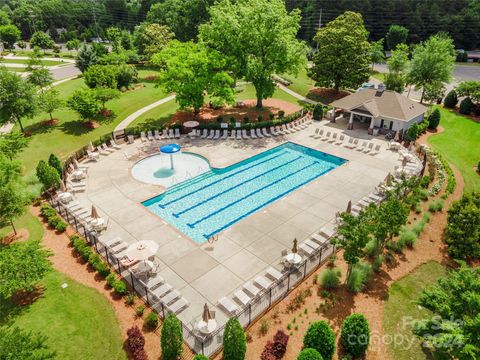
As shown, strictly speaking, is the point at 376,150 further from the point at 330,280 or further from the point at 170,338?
the point at 170,338

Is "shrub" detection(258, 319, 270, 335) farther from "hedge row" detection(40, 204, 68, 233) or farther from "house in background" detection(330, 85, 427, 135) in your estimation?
"house in background" detection(330, 85, 427, 135)

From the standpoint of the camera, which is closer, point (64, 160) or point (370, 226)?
point (370, 226)

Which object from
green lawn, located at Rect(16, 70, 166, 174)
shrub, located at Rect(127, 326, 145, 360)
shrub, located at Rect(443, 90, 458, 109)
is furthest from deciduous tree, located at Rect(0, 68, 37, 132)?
shrub, located at Rect(443, 90, 458, 109)

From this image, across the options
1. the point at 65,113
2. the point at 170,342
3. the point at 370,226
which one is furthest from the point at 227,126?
the point at 170,342

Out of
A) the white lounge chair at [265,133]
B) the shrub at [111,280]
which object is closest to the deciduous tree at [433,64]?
the white lounge chair at [265,133]

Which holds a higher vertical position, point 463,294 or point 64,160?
point 463,294

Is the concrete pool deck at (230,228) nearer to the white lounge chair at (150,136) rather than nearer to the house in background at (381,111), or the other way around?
the white lounge chair at (150,136)

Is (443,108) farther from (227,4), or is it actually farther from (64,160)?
(64,160)
